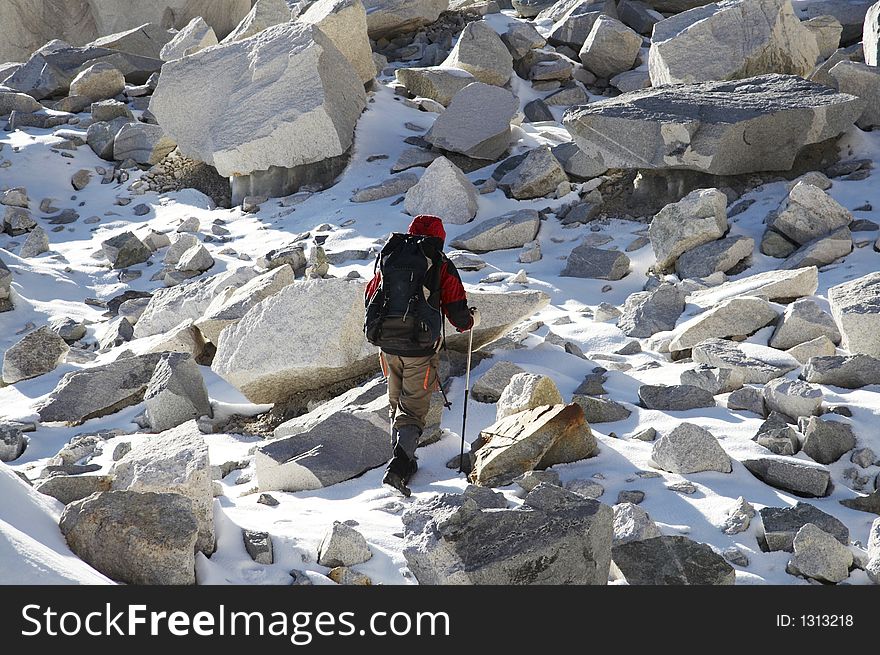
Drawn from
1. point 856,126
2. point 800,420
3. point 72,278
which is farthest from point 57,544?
point 856,126

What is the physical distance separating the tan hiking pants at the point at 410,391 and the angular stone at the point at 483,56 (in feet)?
29.5

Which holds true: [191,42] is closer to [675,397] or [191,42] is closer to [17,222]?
[17,222]

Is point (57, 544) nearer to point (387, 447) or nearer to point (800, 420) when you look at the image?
point (387, 447)

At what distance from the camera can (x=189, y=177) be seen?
13.2 metres

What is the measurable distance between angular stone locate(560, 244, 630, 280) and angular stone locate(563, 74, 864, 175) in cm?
128

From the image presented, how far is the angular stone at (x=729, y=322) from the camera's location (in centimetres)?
692

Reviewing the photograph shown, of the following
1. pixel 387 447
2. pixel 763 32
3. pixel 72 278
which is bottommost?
pixel 72 278

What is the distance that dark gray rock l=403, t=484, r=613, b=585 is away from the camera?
373 cm

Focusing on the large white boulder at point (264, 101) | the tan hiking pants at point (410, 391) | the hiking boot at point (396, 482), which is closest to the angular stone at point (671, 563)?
the hiking boot at point (396, 482)

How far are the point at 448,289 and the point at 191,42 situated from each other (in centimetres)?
1186

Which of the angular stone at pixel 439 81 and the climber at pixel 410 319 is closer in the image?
the climber at pixel 410 319

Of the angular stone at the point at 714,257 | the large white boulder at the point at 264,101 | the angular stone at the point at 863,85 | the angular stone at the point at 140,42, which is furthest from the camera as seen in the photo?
the angular stone at the point at 140,42

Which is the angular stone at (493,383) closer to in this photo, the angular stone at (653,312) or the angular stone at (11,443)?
the angular stone at (653,312)

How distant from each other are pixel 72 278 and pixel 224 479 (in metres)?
5.86
